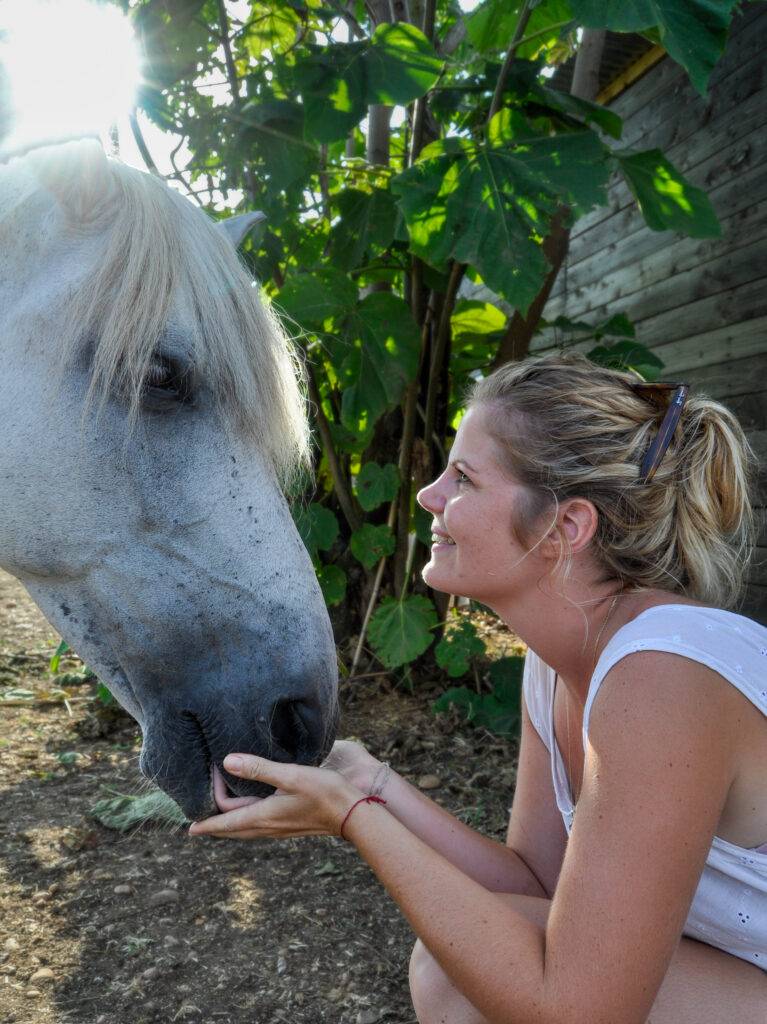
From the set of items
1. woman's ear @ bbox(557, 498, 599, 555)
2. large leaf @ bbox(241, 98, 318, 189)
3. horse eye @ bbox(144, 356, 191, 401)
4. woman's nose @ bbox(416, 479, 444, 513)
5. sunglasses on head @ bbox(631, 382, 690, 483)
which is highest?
large leaf @ bbox(241, 98, 318, 189)

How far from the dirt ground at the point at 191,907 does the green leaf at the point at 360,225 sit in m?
1.89

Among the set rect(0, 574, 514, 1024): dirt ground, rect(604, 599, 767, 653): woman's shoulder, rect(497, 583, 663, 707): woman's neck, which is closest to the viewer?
rect(604, 599, 767, 653): woman's shoulder

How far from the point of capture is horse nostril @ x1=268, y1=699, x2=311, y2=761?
1258 mm

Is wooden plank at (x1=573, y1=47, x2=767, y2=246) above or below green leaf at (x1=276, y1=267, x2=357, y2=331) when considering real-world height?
above

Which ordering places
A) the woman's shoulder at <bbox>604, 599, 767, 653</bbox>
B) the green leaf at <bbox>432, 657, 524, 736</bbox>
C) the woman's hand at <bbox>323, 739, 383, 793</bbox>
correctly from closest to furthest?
the woman's shoulder at <bbox>604, 599, 767, 653</bbox>
the woman's hand at <bbox>323, 739, 383, 793</bbox>
the green leaf at <bbox>432, 657, 524, 736</bbox>

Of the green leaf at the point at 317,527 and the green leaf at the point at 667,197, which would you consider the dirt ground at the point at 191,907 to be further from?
the green leaf at the point at 667,197

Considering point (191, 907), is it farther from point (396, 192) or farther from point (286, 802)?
point (396, 192)

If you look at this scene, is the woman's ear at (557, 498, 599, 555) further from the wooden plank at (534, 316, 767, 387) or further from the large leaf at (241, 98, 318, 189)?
the wooden plank at (534, 316, 767, 387)

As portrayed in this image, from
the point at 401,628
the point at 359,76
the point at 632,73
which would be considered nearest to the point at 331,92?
the point at 359,76

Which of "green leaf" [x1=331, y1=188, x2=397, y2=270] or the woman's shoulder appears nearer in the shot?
the woman's shoulder

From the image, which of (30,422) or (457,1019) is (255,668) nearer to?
(30,422)

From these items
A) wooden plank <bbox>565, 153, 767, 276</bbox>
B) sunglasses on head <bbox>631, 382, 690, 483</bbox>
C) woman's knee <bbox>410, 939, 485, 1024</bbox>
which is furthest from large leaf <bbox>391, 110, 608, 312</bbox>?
woman's knee <bbox>410, 939, 485, 1024</bbox>

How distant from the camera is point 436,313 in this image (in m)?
3.40

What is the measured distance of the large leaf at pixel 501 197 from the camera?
205 cm
